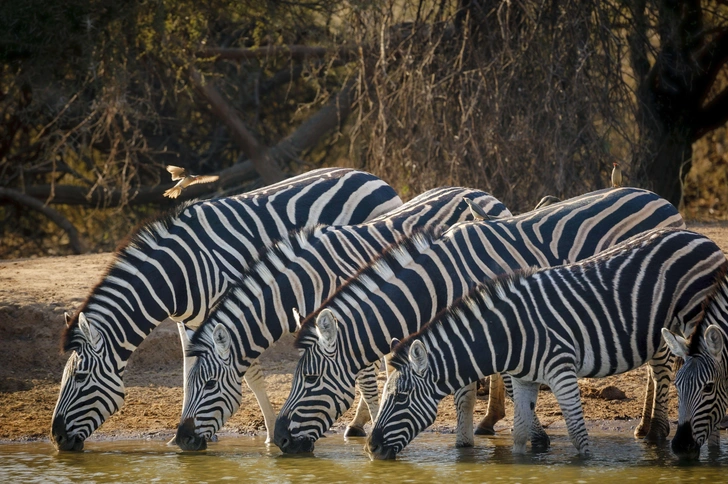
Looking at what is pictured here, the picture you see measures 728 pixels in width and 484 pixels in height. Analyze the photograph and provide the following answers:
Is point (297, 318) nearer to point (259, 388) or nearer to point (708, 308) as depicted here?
point (259, 388)

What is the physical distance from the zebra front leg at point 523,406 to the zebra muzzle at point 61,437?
2.88 metres

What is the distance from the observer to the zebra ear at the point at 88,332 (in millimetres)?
6586

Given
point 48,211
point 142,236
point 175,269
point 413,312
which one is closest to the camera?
point 413,312

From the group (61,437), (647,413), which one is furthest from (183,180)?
(647,413)

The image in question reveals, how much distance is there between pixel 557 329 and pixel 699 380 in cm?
85

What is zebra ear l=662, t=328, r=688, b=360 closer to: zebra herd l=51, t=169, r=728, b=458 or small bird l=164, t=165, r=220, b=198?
zebra herd l=51, t=169, r=728, b=458

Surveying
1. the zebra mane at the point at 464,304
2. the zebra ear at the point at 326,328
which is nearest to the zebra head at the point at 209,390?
the zebra ear at the point at 326,328

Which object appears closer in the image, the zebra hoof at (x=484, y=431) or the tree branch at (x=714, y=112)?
the zebra hoof at (x=484, y=431)

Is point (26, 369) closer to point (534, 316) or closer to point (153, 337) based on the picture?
point (153, 337)

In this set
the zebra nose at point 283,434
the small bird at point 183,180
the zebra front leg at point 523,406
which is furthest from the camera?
the small bird at point 183,180

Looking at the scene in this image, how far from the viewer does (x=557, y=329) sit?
5949 millimetres

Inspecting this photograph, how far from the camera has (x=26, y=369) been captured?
8.94m

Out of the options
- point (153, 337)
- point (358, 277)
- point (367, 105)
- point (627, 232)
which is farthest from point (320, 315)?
point (367, 105)

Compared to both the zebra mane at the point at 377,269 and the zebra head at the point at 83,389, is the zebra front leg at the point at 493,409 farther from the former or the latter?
the zebra head at the point at 83,389
